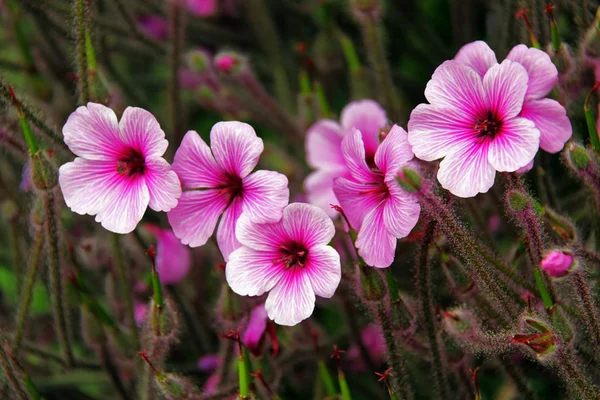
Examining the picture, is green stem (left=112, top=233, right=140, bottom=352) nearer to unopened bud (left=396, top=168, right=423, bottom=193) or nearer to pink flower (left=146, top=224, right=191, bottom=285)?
pink flower (left=146, top=224, right=191, bottom=285)

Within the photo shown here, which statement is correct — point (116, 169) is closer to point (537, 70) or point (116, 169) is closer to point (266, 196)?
point (266, 196)

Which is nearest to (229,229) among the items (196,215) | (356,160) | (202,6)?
(196,215)

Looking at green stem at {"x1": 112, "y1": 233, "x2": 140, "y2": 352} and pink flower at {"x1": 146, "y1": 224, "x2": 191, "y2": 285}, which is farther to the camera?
pink flower at {"x1": 146, "y1": 224, "x2": 191, "y2": 285}

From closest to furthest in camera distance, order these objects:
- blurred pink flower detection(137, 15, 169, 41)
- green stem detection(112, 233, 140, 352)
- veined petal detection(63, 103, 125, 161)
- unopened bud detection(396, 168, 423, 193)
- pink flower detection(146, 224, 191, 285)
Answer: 1. unopened bud detection(396, 168, 423, 193)
2. veined petal detection(63, 103, 125, 161)
3. green stem detection(112, 233, 140, 352)
4. pink flower detection(146, 224, 191, 285)
5. blurred pink flower detection(137, 15, 169, 41)

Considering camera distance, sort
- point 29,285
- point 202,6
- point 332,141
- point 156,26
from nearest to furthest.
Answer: point 29,285 → point 332,141 → point 202,6 → point 156,26

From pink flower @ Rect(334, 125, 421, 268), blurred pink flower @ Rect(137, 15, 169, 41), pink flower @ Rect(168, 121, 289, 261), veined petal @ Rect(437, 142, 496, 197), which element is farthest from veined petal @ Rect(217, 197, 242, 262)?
blurred pink flower @ Rect(137, 15, 169, 41)

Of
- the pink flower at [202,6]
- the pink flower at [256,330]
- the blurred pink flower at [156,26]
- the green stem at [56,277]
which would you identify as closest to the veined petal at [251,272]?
the pink flower at [256,330]
